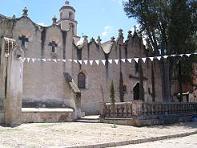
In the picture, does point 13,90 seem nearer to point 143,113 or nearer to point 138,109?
point 138,109

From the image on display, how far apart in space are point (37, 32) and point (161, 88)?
14.4 meters

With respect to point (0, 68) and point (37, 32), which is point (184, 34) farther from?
point (0, 68)

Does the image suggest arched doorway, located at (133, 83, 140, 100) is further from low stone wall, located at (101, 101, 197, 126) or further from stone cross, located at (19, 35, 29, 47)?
stone cross, located at (19, 35, 29, 47)

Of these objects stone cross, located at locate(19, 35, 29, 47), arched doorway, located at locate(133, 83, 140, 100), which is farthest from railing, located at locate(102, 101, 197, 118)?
stone cross, located at locate(19, 35, 29, 47)

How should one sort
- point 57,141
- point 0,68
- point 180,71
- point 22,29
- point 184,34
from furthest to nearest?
1. point 180,71
2. point 184,34
3. point 22,29
4. point 0,68
5. point 57,141

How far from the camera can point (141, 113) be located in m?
20.0

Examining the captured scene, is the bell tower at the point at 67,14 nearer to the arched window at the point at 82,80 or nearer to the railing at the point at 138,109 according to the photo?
the arched window at the point at 82,80

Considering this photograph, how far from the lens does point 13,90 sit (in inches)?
720

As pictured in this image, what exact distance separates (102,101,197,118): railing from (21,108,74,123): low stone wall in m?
2.51

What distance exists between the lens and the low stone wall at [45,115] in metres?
20.7

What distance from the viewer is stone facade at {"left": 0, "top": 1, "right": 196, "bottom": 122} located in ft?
81.6

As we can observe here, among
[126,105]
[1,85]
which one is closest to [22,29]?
[1,85]

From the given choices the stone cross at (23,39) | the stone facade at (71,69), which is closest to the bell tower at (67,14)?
the stone facade at (71,69)

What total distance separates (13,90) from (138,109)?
7.24 meters
